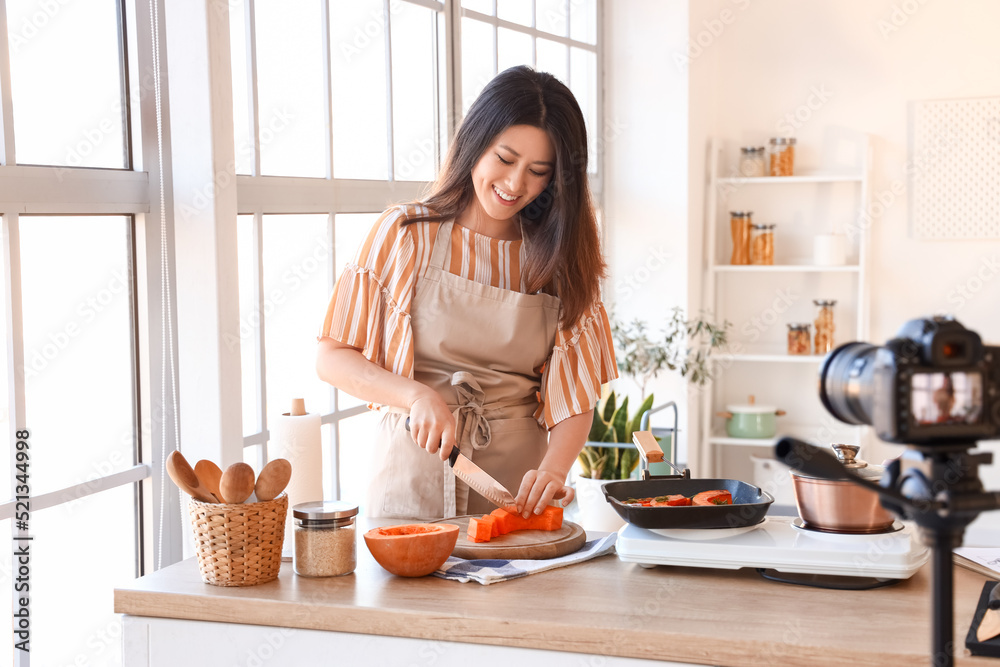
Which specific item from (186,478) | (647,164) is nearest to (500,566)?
(186,478)

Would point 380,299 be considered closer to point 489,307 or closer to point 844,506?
point 489,307

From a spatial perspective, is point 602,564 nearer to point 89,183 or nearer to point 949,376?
point 949,376

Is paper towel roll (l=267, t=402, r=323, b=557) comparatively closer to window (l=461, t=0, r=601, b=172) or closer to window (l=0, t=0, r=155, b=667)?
window (l=0, t=0, r=155, b=667)

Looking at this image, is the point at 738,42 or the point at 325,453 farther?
the point at 738,42

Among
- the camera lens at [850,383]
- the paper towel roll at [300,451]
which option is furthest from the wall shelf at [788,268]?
the camera lens at [850,383]

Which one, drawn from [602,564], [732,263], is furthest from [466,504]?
[732,263]

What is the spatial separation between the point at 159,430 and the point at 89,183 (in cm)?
49

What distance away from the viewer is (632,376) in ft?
14.0

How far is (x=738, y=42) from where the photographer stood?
4.67 m

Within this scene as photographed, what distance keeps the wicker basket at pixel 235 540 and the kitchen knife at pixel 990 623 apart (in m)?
0.92

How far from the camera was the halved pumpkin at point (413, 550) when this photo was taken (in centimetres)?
143

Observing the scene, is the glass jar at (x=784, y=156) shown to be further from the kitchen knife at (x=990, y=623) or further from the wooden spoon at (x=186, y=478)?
the wooden spoon at (x=186, y=478)

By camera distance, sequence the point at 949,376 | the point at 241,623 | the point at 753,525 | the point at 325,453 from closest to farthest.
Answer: the point at 949,376, the point at 241,623, the point at 753,525, the point at 325,453

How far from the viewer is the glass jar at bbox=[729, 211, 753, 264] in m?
4.59
